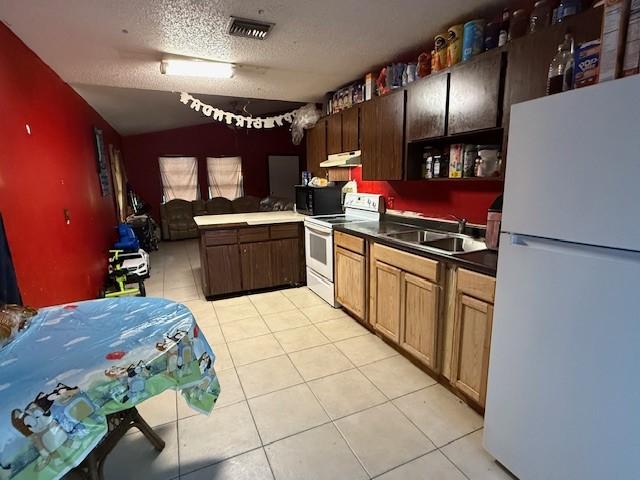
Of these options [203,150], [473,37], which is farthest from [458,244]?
[203,150]

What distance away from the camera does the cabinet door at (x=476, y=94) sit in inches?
69.9

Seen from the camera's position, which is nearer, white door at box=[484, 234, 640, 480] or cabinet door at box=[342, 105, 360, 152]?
white door at box=[484, 234, 640, 480]

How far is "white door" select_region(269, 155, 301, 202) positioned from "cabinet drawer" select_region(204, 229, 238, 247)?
463 centimetres

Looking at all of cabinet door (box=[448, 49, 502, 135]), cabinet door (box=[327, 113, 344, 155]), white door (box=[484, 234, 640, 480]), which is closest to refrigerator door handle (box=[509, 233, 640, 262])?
white door (box=[484, 234, 640, 480])

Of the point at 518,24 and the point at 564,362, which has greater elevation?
the point at 518,24

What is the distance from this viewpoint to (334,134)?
11.6 feet

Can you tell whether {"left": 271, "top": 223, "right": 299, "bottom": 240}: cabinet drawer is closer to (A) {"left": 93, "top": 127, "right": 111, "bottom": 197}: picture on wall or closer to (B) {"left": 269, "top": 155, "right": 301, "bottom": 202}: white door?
(A) {"left": 93, "top": 127, "right": 111, "bottom": 197}: picture on wall

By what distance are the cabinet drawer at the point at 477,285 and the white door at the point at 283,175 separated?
6.58 m

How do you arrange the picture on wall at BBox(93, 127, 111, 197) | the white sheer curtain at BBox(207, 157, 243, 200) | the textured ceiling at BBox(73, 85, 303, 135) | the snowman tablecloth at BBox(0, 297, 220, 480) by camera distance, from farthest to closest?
the white sheer curtain at BBox(207, 157, 243, 200)
the picture on wall at BBox(93, 127, 111, 197)
the textured ceiling at BBox(73, 85, 303, 135)
the snowman tablecloth at BBox(0, 297, 220, 480)

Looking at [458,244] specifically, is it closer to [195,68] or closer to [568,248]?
[568,248]

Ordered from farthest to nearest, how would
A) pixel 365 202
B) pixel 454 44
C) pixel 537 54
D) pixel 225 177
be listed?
pixel 225 177 → pixel 365 202 → pixel 454 44 → pixel 537 54

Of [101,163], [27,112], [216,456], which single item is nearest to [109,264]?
[101,163]

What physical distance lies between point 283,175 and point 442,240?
6358 mm

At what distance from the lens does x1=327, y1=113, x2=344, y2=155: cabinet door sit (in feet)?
11.2
